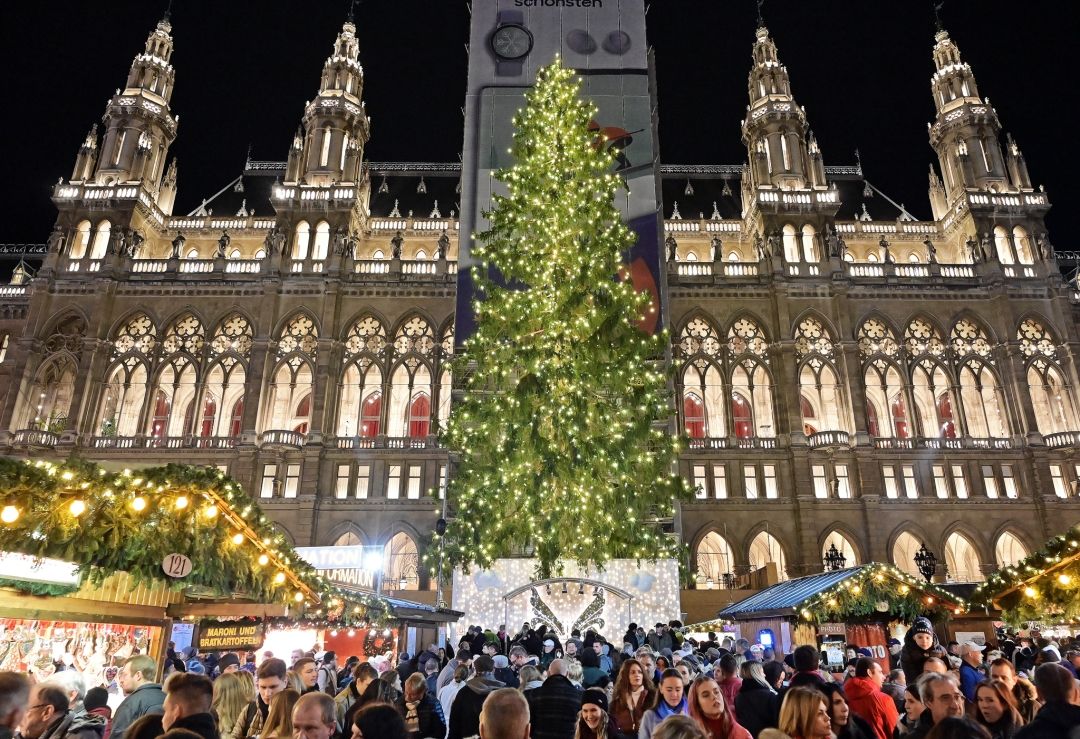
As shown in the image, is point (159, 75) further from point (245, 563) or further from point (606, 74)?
point (245, 563)

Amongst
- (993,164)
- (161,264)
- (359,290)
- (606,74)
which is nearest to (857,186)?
(993,164)

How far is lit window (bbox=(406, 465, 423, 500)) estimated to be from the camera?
115 feet

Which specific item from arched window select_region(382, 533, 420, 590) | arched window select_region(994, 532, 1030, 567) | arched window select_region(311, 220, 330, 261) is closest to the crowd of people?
arched window select_region(382, 533, 420, 590)

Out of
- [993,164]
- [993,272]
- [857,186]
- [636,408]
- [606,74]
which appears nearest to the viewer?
[636,408]

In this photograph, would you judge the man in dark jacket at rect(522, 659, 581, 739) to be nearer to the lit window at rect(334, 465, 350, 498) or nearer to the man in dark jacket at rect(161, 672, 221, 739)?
the man in dark jacket at rect(161, 672, 221, 739)

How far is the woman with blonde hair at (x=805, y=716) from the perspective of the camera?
4.22 m

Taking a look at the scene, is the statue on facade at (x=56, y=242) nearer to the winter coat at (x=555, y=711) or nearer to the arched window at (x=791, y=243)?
the arched window at (x=791, y=243)

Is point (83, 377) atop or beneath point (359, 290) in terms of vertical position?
beneath

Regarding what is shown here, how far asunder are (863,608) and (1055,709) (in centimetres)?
976

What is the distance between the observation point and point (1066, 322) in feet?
123

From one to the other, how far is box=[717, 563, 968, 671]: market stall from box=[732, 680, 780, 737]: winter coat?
752 cm

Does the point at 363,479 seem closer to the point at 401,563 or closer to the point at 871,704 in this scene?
the point at 401,563

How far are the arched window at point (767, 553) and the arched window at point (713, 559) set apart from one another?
1.23m

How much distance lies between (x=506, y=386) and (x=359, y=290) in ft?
73.0
